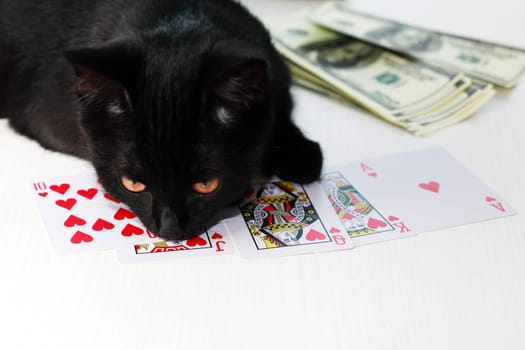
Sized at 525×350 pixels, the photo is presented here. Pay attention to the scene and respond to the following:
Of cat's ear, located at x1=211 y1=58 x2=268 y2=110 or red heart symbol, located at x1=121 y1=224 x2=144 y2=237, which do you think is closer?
cat's ear, located at x1=211 y1=58 x2=268 y2=110

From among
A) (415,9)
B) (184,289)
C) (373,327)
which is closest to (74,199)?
(184,289)

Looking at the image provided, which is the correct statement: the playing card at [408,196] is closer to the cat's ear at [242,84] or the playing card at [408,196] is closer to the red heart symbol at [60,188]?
the cat's ear at [242,84]

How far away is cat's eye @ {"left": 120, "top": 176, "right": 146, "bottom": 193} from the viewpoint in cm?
105

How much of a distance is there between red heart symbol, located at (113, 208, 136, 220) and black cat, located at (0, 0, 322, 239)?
0.09 meters

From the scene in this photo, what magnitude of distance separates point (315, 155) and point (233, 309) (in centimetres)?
44

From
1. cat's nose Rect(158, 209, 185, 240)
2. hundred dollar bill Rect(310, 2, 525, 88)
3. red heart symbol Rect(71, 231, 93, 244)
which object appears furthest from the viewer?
hundred dollar bill Rect(310, 2, 525, 88)

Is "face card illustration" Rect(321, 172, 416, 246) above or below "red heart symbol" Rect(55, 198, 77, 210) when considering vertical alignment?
below

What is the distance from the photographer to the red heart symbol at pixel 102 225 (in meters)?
1.17

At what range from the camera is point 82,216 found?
3.94ft

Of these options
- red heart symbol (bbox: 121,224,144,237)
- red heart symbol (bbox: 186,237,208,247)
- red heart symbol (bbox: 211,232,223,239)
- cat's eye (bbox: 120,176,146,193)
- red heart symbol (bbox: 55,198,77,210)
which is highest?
cat's eye (bbox: 120,176,146,193)

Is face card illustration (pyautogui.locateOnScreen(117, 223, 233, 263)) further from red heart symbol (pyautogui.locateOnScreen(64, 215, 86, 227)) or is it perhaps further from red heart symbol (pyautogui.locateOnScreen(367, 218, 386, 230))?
red heart symbol (pyautogui.locateOnScreen(367, 218, 386, 230))

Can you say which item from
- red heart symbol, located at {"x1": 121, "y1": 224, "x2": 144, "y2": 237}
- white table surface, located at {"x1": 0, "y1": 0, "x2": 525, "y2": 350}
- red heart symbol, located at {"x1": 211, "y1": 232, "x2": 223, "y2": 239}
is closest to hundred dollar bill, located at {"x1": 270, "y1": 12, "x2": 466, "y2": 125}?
white table surface, located at {"x1": 0, "y1": 0, "x2": 525, "y2": 350}

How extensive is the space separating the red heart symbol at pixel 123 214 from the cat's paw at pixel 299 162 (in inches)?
13.1

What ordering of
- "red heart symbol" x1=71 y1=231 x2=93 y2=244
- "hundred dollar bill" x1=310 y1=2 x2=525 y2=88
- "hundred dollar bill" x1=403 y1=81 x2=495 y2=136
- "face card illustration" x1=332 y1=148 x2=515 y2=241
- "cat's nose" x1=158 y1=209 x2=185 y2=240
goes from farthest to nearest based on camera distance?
"hundred dollar bill" x1=310 y1=2 x2=525 y2=88 < "hundred dollar bill" x1=403 y1=81 x2=495 y2=136 < "face card illustration" x1=332 y1=148 x2=515 y2=241 < "red heart symbol" x1=71 y1=231 x2=93 y2=244 < "cat's nose" x1=158 y1=209 x2=185 y2=240
